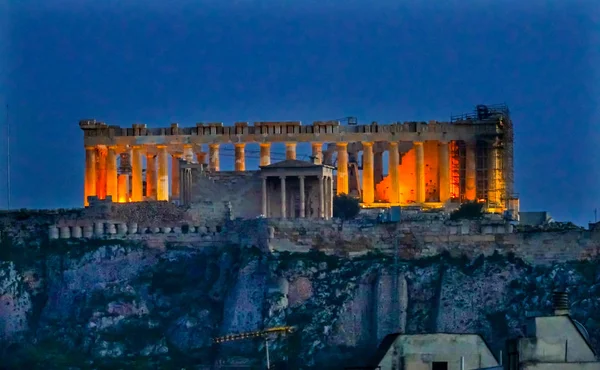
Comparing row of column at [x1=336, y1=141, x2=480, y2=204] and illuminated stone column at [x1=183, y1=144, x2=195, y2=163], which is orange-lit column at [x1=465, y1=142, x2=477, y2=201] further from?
illuminated stone column at [x1=183, y1=144, x2=195, y2=163]

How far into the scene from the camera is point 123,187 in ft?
407

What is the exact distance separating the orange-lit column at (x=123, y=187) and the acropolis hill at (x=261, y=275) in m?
7.11

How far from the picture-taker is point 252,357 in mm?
96000

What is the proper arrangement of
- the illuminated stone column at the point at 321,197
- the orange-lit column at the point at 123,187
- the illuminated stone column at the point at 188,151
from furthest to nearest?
the orange-lit column at the point at 123,187
the illuminated stone column at the point at 188,151
the illuminated stone column at the point at 321,197

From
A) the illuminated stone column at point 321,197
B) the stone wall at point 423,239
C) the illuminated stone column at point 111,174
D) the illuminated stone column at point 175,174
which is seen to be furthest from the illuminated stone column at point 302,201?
the illuminated stone column at point 111,174

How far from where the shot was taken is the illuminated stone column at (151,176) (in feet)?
406

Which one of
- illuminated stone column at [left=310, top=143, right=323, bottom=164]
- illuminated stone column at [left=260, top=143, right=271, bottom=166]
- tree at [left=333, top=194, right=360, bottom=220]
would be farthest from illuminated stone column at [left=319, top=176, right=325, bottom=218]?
illuminated stone column at [left=260, top=143, right=271, bottom=166]

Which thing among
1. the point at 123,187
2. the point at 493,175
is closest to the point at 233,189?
the point at 123,187

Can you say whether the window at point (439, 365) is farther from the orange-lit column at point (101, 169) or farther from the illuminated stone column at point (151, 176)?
the orange-lit column at point (101, 169)

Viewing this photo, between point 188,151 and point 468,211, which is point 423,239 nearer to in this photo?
point 468,211

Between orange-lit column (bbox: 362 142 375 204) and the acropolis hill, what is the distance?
15.6 ft

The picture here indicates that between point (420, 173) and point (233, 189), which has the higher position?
point (420, 173)

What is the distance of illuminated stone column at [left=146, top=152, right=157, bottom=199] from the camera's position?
123719 mm

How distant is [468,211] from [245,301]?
17300 mm
